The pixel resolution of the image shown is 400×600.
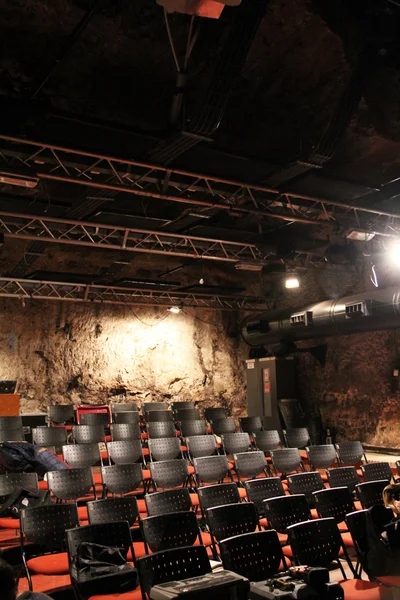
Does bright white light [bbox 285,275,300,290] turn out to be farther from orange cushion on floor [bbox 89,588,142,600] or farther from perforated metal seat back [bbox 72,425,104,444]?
orange cushion on floor [bbox 89,588,142,600]

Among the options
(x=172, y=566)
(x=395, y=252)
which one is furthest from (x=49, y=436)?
(x=395, y=252)

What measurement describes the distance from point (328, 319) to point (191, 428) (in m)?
3.52

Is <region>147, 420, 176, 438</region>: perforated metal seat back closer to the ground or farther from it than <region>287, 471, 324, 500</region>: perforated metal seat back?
farther from it

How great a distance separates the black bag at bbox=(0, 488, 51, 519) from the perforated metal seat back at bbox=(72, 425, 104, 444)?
3.18 meters

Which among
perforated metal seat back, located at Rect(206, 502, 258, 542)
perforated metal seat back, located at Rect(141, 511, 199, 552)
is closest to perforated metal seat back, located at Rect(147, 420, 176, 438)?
perforated metal seat back, located at Rect(206, 502, 258, 542)

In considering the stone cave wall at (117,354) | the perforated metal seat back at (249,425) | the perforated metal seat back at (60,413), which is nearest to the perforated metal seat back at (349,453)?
the perforated metal seat back at (249,425)

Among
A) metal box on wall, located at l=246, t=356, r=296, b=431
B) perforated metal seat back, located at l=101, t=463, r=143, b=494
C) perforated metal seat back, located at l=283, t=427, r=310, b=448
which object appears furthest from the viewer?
metal box on wall, located at l=246, t=356, r=296, b=431

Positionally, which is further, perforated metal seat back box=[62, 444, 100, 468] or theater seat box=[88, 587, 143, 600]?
perforated metal seat back box=[62, 444, 100, 468]

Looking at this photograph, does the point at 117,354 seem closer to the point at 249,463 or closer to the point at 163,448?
the point at 163,448

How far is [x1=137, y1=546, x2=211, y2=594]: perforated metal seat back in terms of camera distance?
3428mm

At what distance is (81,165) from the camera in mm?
6855

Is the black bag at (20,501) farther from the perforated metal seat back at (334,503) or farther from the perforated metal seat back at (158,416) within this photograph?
the perforated metal seat back at (158,416)

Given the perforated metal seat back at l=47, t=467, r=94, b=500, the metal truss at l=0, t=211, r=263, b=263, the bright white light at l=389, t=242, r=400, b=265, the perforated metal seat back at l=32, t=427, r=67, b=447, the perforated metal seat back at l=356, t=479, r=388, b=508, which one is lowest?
the perforated metal seat back at l=356, t=479, r=388, b=508

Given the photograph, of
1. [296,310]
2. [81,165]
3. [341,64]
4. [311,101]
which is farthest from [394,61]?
[296,310]
